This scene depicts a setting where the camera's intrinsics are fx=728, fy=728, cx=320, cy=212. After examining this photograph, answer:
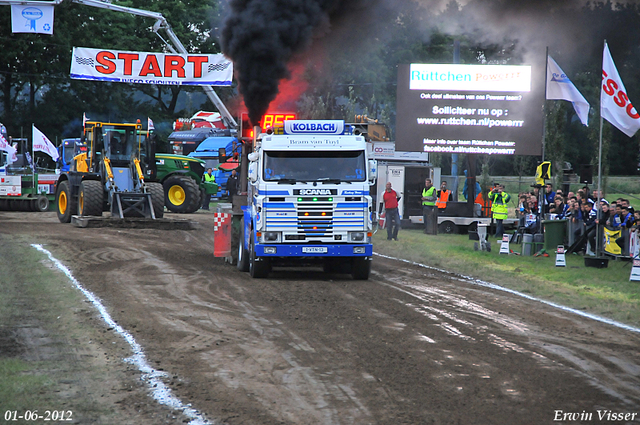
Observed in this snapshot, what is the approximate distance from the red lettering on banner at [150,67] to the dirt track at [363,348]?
1983 cm

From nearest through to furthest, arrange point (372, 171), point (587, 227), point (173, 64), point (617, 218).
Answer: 1. point (372, 171)
2. point (617, 218)
3. point (587, 227)
4. point (173, 64)

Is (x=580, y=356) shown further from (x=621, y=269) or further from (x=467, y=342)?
(x=621, y=269)

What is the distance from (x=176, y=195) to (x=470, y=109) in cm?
1259

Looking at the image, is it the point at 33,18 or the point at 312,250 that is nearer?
the point at 312,250

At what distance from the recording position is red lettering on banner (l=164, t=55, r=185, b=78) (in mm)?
33312

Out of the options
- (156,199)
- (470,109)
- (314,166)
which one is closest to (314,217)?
(314,166)

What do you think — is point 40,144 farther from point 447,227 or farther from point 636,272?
point 636,272

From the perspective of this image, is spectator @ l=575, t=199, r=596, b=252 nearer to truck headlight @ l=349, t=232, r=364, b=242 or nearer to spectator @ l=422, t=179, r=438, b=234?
→ spectator @ l=422, t=179, r=438, b=234

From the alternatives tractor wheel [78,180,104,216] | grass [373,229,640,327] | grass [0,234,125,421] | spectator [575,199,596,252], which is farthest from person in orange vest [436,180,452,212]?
grass [0,234,125,421]

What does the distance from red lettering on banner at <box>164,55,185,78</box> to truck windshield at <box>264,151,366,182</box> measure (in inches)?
828

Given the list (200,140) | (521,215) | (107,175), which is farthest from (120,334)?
(200,140)

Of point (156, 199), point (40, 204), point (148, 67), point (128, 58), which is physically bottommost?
point (40, 204)

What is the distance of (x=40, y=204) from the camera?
102 ft

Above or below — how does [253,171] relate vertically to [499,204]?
above
